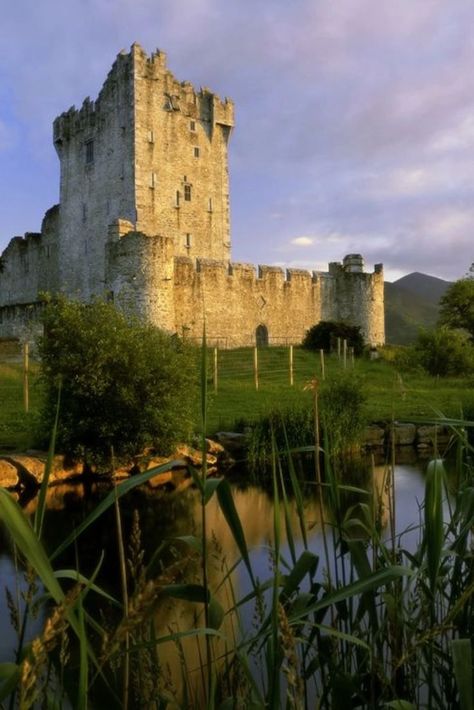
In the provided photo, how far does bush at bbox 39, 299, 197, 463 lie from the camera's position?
11000 millimetres

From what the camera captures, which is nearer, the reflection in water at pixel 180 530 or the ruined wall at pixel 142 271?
the reflection in water at pixel 180 530

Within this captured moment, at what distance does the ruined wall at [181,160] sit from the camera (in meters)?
31.7

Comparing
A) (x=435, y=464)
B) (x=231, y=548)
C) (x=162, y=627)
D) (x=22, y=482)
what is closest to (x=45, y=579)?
(x=435, y=464)

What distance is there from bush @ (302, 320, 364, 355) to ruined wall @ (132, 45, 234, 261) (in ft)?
25.6

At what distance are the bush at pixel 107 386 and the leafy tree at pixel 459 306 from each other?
24.9m

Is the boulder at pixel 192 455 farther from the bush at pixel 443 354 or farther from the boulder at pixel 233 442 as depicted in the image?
the bush at pixel 443 354

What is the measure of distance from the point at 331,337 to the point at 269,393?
441 inches

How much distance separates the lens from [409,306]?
382 feet

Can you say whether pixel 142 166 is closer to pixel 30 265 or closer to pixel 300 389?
pixel 30 265

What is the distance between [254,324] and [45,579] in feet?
98.8

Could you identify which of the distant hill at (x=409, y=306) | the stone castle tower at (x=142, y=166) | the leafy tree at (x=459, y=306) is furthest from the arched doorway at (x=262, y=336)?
the distant hill at (x=409, y=306)

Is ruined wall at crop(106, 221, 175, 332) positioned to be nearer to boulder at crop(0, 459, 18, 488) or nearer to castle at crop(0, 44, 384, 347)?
castle at crop(0, 44, 384, 347)

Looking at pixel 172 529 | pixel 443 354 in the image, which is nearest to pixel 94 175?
pixel 443 354

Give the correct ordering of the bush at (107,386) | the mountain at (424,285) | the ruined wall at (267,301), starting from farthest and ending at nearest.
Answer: the mountain at (424,285) → the ruined wall at (267,301) → the bush at (107,386)
